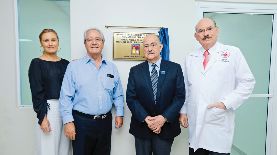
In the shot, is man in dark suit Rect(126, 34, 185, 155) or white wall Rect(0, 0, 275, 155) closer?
man in dark suit Rect(126, 34, 185, 155)

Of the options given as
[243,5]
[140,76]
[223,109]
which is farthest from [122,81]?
[243,5]

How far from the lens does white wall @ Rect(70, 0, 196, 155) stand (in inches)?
95.5

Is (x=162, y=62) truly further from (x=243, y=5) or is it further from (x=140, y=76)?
(x=243, y=5)

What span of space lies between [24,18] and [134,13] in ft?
3.99

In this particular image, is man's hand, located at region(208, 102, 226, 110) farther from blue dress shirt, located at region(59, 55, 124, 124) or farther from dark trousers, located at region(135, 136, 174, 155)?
blue dress shirt, located at region(59, 55, 124, 124)

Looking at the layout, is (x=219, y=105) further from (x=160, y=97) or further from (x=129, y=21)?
(x=129, y=21)

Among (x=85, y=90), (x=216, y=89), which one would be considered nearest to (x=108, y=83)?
(x=85, y=90)

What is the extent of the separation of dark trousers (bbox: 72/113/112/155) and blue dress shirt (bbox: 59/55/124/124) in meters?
0.07

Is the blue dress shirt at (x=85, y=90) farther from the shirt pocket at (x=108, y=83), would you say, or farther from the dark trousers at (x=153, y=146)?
the dark trousers at (x=153, y=146)

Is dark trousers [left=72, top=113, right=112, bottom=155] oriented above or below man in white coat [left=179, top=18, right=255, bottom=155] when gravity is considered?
below

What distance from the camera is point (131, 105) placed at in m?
2.07

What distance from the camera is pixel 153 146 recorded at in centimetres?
212

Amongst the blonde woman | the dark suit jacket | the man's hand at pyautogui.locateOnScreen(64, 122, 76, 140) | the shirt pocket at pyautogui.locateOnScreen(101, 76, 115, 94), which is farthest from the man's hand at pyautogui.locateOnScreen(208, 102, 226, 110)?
the blonde woman

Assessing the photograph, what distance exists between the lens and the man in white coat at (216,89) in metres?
1.94
